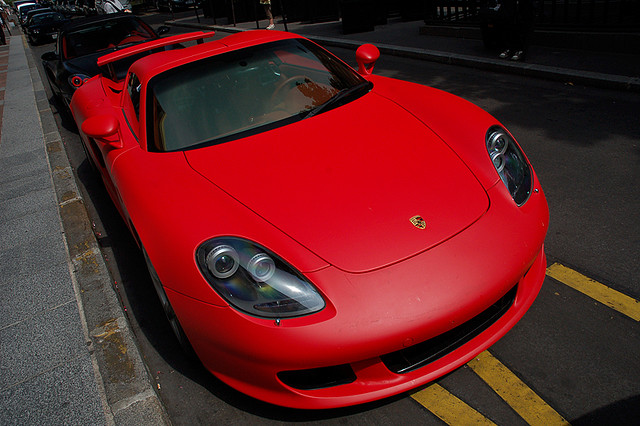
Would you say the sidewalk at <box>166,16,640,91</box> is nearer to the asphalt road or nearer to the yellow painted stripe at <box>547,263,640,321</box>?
the asphalt road

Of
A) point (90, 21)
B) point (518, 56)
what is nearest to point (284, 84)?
point (518, 56)

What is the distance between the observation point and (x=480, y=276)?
189 cm

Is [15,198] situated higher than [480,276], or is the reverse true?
[480,276]

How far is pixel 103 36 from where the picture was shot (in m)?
7.43

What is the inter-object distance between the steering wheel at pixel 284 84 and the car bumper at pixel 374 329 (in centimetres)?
143

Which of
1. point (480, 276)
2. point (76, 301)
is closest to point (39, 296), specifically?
point (76, 301)

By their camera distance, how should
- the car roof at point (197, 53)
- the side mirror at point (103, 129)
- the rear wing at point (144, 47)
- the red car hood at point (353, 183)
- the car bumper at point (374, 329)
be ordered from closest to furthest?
the car bumper at point (374, 329) → the red car hood at point (353, 183) → the side mirror at point (103, 129) → the car roof at point (197, 53) → the rear wing at point (144, 47)

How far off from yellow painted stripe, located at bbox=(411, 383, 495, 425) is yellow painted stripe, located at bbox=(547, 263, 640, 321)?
97 centimetres

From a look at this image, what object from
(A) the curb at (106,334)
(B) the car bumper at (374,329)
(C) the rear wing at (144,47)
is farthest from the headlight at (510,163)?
(C) the rear wing at (144,47)

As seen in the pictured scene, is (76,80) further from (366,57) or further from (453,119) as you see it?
(453,119)

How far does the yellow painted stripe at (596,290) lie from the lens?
7.76 feet

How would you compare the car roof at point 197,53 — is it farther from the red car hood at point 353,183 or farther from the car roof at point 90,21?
the car roof at point 90,21

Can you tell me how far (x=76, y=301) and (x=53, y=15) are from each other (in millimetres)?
26985

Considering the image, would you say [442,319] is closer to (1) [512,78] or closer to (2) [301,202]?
(2) [301,202]
